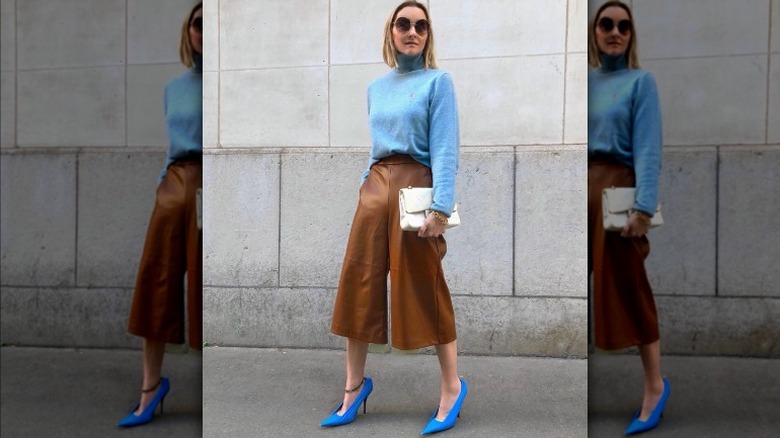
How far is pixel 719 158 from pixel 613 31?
36 cm

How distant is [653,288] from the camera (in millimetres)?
1555

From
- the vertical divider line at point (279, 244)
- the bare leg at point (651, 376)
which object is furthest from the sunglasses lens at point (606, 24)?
the vertical divider line at point (279, 244)

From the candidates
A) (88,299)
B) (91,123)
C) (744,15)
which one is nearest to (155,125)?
(91,123)

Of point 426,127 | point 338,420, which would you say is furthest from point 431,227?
point 338,420

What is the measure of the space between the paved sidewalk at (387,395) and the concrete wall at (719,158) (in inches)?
60.1

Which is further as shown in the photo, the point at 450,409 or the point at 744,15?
the point at 450,409

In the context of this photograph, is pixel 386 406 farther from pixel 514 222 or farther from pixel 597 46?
pixel 597 46

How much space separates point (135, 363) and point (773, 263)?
1411 millimetres

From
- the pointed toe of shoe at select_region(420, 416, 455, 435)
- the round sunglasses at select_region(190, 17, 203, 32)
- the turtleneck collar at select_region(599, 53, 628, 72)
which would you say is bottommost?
the pointed toe of shoe at select_region(420, 416, 455, 435)

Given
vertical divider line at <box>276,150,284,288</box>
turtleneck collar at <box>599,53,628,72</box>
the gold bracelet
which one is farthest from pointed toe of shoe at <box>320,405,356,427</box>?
turtleneck collar at <box>599,53,628,72</box>

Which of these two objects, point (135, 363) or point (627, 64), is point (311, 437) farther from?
point (627, 64)

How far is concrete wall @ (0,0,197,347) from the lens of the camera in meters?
1.32

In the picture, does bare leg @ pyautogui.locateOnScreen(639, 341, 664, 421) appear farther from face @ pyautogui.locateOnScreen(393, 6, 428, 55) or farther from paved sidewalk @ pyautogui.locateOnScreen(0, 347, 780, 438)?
face @ pyautogui.locateOnScreen(393, 6, 428, 55)

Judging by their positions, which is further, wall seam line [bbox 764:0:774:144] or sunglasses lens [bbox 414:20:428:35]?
sunglasses lens [bbox 414:20:428:35]
